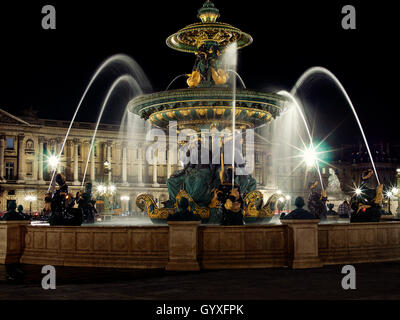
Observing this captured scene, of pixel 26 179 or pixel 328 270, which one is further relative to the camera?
pixel 26 179

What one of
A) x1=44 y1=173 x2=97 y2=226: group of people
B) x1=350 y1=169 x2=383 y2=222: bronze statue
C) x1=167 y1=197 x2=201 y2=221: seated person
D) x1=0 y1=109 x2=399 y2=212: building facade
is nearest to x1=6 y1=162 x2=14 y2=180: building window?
x1=0 y1=109 x2=399 y2=212: building facade

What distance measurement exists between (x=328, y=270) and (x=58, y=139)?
74365 millimetres

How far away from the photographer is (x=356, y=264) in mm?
9953

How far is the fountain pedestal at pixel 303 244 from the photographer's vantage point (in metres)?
9.39

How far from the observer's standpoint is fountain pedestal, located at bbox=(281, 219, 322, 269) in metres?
9.39

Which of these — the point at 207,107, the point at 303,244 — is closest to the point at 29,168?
the point at 207,107

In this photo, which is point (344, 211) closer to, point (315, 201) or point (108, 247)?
point (315, 201)

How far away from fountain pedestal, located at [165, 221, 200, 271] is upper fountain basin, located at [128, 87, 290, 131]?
4338 mm

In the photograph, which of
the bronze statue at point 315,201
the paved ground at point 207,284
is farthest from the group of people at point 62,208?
the bronze statue at point 315,201

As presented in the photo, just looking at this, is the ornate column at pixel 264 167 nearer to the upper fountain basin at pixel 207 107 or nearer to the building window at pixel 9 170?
the building window at pixel 9 170

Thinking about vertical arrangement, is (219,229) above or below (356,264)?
above

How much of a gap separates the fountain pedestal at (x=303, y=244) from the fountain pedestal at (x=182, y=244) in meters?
1.65
